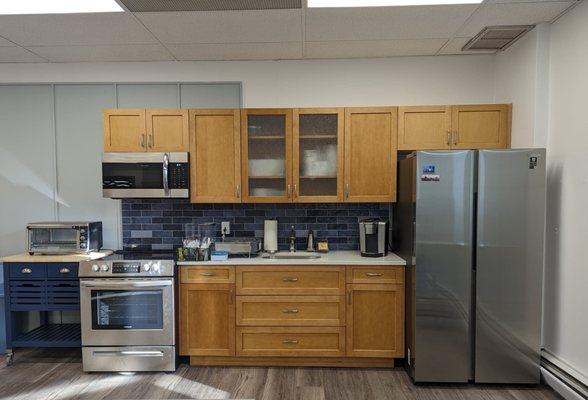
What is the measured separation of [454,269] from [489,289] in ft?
0.92

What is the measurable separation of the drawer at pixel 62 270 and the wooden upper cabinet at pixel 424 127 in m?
2.88

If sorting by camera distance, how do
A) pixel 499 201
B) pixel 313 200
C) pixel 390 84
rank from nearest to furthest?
pixel 499 201 < pixel 313 200 < pixel 390 84

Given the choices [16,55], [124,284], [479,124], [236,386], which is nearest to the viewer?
[236,386]

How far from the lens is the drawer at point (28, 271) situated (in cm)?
300

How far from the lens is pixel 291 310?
293 centimetres

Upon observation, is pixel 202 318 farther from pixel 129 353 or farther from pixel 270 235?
pixel 270 235

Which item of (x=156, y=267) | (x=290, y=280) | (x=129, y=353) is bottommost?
(x=129, y=353)

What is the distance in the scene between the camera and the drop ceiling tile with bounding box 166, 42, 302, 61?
3104 millimetres

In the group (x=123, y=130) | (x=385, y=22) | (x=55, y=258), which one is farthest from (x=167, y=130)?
(x=385, y=22)

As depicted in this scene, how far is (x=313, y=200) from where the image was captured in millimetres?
3168

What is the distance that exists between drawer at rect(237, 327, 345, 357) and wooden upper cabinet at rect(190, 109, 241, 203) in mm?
1115

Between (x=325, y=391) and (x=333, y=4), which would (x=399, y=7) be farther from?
(x=325, y=391)

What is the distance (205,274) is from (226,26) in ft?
6.29

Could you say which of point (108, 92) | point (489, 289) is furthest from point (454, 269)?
point (108, 92)
